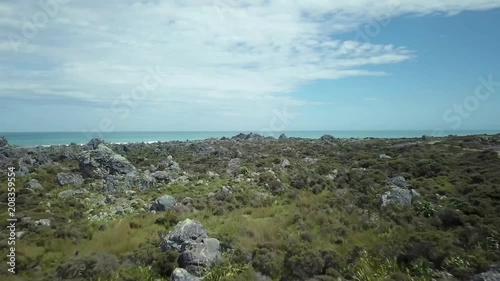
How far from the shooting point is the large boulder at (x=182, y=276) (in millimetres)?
9883

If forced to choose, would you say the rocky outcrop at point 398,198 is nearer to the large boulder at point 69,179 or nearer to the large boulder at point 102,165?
the large boulder at point 102,165

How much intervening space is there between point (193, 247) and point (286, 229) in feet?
16.6

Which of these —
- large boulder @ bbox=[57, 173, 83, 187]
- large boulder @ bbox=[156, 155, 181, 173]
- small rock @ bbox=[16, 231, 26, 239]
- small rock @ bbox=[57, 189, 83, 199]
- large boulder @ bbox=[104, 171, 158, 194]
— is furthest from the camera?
large boulder @ bbox=[156, 155, 181, 173]

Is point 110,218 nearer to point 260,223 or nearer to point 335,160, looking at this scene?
point 260,223

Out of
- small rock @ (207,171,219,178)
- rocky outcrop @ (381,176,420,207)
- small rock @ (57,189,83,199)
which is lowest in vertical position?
small rock @ (57,189,83,199)

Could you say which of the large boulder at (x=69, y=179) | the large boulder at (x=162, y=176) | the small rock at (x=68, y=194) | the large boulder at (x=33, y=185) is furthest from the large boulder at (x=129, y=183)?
the large boulder at (x=33, y=185)

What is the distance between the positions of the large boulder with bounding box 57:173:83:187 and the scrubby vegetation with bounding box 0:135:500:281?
59 centimetres

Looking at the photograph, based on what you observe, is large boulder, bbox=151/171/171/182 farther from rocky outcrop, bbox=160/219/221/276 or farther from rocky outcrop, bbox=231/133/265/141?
rocky outcrop, bbox=231/133/265/141

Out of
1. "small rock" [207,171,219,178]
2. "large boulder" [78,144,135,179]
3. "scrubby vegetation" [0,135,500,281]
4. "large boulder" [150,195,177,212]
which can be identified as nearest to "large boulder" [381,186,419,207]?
"scrubby vegetation" [0,135,500,281]

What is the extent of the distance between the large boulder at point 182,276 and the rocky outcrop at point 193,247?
1.39 feet

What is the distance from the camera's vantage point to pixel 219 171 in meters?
33.8

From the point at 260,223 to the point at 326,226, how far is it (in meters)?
3.11

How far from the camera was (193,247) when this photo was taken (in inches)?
452

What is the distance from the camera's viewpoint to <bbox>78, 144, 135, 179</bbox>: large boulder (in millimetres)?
29578
